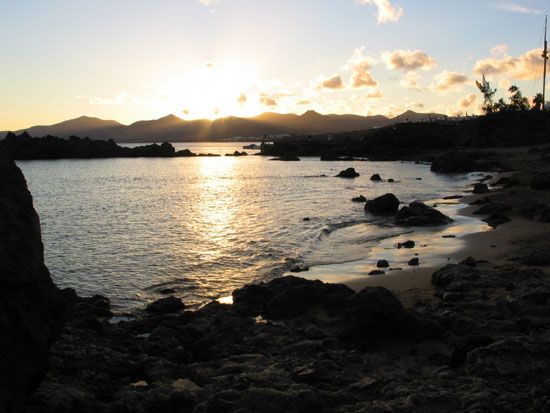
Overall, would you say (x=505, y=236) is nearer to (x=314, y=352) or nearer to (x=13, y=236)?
(x=314, y=352)

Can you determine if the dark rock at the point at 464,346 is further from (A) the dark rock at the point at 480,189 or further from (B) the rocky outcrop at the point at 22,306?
(A) the dark rock at the point at 480,189

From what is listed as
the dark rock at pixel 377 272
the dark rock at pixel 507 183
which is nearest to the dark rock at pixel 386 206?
the dark rock at pixel 507 183

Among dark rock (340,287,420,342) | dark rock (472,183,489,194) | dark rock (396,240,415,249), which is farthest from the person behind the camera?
dark rock (472,183,489,194)

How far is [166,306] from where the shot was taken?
577 inches

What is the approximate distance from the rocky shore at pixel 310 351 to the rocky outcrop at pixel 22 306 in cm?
5

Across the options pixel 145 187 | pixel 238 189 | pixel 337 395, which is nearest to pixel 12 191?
pixel 337 395

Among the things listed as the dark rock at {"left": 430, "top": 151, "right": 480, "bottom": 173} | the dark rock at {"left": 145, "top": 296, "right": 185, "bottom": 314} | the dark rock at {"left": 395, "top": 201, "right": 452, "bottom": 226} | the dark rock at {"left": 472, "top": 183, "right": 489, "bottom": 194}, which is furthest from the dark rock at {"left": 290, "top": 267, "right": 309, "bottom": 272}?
the dark rock at {"left": 430, "top": 151, "right": 480, "bottom": 173}

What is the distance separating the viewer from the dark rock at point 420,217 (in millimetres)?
28312

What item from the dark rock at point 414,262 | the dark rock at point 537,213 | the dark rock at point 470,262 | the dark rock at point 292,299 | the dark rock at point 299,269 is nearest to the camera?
the dark rock at point 292,299

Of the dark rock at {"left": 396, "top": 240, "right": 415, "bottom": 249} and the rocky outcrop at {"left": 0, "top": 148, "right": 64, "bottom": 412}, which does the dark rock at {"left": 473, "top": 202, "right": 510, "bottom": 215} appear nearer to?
the dark rock at {"left": 396, "top": 240, "right": 415, "bottom": 249}

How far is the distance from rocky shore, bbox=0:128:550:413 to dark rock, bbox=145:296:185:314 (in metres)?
0.04

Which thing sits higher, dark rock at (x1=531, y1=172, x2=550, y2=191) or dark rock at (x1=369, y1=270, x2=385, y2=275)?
dark rock at (x1=531, y1=172, x2=550, y2=191)

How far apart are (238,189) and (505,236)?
43370 millimetres

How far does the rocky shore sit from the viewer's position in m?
7.29
